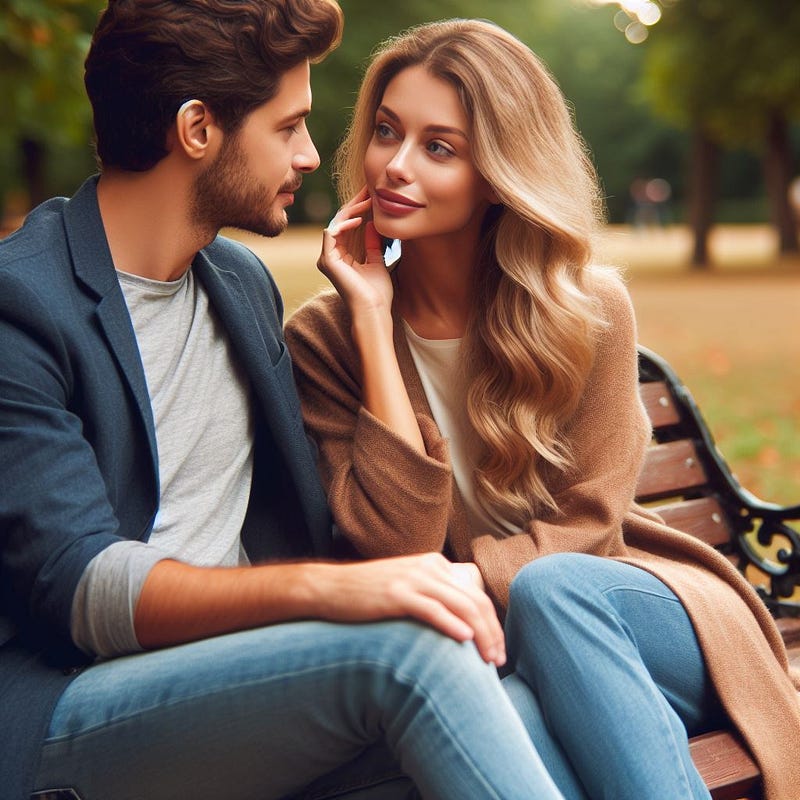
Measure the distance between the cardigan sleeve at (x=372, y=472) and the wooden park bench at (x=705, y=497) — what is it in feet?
3.85

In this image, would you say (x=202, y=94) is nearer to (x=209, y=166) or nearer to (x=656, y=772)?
(x=209, y=166)

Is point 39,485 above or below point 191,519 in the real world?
above

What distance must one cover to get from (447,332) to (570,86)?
49471mm

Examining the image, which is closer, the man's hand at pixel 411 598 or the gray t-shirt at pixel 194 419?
the man's hand at pixel 411 598

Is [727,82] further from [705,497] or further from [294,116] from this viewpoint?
[294,116]

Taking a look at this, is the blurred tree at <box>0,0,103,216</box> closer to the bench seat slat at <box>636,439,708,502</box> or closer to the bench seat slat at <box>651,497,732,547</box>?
the bench seat slat at <box>636,439,708,502</box>

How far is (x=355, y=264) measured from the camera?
3.26 meters

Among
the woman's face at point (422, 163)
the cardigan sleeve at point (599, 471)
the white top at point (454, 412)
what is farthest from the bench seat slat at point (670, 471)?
the woman's face at point (422, 163)

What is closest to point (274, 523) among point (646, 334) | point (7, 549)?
→ point (7, 549)

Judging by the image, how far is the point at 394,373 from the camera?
302 centimetres

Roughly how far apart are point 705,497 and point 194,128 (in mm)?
2155

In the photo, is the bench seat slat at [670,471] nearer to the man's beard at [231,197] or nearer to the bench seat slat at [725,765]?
the bench seat slat at [725,765]

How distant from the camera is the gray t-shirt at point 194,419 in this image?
9.18ft

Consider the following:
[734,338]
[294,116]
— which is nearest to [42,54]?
[294,116]
